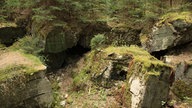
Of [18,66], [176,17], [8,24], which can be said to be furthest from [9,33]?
[176,17]

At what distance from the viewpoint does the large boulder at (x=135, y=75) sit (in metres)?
7.03

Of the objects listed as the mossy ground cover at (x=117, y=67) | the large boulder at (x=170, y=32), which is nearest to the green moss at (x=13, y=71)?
the mossy ground cover at (x=117, y=67)

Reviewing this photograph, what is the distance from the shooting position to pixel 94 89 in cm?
876

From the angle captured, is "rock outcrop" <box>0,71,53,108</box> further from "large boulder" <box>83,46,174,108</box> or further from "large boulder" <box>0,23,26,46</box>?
"large boulder" <box>0,23,26,46</box>

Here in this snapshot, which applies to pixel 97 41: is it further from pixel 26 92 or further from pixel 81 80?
pixel 26 92

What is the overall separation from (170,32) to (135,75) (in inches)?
136

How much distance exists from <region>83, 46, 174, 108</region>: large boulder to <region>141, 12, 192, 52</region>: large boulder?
67.6 inches

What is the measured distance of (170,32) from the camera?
10156 millimetres

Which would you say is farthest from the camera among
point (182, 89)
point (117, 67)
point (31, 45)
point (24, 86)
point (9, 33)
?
point (9, 33)

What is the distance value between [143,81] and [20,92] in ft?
11.2

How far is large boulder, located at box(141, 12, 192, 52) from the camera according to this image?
996 centimetres

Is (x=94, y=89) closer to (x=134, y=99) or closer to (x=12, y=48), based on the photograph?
(x=134, y=99)

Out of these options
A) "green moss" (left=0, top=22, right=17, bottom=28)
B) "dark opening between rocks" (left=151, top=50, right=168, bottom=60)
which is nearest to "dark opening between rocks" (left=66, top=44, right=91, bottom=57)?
"green moss" (left=0, top=22, right=17, bottom=28)

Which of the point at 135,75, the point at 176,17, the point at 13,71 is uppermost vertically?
the point at 176,17
